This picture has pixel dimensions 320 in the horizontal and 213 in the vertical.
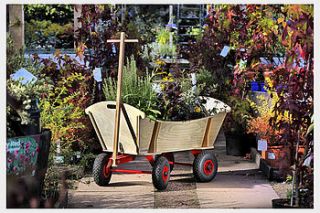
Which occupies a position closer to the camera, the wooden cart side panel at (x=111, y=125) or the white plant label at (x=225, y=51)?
the wooden cart side panel at (x=111, y=125)

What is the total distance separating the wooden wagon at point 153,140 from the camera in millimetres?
5246

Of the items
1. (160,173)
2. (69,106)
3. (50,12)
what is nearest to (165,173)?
(160,173)

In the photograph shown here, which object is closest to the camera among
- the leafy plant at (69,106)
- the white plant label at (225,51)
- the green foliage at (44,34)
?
the leafy plant at (69,106)

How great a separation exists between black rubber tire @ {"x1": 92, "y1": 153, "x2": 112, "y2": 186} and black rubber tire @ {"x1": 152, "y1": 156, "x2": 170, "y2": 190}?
0.45 m

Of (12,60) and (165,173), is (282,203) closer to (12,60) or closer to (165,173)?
(165,173)

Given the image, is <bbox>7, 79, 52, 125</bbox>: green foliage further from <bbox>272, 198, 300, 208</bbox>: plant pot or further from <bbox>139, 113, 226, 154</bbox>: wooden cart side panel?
<bbox>272, 198, 300, 208</bbox>: plant pot

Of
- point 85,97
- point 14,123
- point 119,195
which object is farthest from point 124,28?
point 14,123

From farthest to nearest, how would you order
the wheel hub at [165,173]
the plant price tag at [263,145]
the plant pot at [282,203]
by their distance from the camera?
the plant price tag at [263,145]
the wheel hub at [165,173]
the plant pot at [282,203]

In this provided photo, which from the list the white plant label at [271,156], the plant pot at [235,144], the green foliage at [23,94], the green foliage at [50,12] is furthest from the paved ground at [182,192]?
the green foliage at [50,12]

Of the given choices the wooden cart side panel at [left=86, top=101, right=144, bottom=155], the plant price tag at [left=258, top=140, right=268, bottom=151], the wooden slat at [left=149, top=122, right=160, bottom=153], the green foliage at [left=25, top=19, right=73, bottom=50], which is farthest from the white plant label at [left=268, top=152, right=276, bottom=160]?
the green foliage at [left=25, top=19, right=73, bottom=50]

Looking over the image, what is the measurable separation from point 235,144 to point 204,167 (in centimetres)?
133

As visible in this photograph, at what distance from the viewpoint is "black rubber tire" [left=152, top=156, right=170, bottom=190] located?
17.2ft

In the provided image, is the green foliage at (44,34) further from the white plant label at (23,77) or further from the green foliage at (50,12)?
the white plant label at (23,77)

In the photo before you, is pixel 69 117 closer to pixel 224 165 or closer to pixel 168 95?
pixel 168 95
